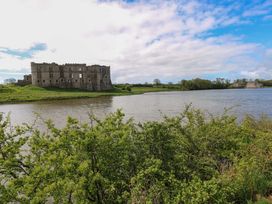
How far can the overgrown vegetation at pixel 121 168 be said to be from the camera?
6234 millimetres

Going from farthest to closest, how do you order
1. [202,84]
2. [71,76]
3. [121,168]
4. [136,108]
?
[202,84], [71,76], [136,108], [121,168]

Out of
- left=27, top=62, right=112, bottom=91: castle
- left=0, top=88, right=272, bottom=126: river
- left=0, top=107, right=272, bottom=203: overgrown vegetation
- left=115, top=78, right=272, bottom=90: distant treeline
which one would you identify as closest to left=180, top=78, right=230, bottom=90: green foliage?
left=115, top=78, right=272, bottom=90: distant treeline

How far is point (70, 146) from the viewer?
22.9ft

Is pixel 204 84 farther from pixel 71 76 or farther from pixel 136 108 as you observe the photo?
pixel 136 108

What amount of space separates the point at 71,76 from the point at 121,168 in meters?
108

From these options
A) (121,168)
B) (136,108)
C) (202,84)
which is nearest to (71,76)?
(136,108)

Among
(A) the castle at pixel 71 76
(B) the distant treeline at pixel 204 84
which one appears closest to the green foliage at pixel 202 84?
(B) the distant treeline at pixel 204 84

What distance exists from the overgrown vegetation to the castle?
10471cm

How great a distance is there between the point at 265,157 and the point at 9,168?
27.7 ft

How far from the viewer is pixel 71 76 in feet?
365

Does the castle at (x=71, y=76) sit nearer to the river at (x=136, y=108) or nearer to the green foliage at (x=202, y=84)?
the river at (x=136, y=108)

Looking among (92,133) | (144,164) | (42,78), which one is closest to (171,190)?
(144,164)

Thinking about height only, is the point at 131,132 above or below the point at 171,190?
above

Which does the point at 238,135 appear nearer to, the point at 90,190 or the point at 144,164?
the point at 144,164
